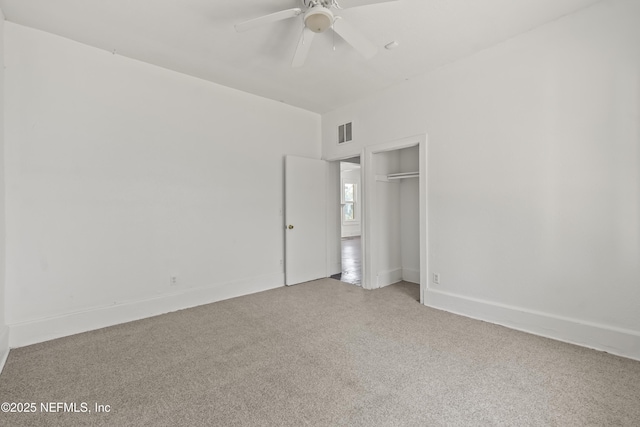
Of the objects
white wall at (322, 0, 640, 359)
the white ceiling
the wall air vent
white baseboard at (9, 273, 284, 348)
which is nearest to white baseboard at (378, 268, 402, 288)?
white wall at (322, 0, 640, 359)

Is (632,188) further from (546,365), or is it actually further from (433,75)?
(433,75)

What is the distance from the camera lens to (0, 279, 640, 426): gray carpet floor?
167 cm

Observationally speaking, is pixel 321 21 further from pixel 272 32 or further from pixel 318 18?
pixel 272 32

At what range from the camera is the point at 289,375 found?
2070 millimetres

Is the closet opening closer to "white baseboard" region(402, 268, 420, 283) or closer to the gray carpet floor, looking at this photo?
"white baseboard" region(402, 268, 420, 283)

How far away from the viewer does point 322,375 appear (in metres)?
2.06

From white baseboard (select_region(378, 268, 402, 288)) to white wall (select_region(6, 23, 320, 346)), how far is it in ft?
5.63

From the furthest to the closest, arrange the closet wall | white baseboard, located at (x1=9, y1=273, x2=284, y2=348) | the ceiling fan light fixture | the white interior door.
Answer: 1. the white interior door
2. the closet wall
3. white baseboard, located at (x1=9, y1=273, x2=284, y2=348)
4. the ceiling fan light fixture

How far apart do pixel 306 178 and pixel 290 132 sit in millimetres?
784

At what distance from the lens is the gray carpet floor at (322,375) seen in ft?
5.47

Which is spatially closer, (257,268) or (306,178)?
(257,268)

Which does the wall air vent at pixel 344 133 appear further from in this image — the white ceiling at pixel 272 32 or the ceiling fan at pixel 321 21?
the ceiling fan at pixel 321 21

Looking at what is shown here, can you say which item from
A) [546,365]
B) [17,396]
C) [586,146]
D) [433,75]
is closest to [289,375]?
[17,396]

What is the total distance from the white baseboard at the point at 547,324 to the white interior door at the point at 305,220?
78.3 inches
